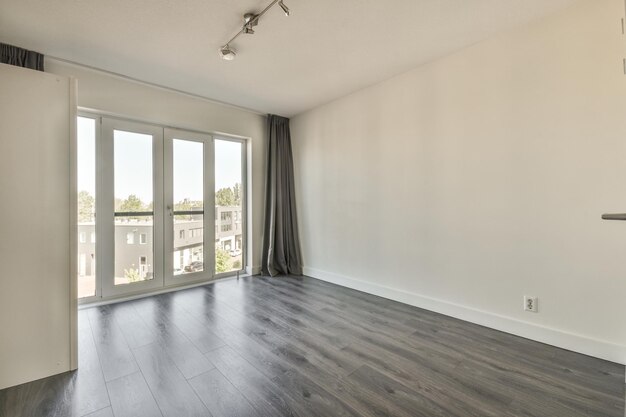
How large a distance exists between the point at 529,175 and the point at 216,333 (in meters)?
3.01

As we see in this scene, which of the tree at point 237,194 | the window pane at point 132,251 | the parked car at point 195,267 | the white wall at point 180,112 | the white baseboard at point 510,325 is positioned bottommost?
the white baseboard at point 510,325

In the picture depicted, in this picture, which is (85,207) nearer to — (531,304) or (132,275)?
(132,275)

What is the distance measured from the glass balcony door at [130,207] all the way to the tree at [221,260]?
2.57ft

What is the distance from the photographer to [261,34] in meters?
2.43

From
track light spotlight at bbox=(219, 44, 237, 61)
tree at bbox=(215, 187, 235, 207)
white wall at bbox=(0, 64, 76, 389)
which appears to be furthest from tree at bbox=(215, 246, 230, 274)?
track light spotlight at bbox=(219, 44, 237, 61)

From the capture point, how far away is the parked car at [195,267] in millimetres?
3930

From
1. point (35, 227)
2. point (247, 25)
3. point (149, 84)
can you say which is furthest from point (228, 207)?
point (247, 25)

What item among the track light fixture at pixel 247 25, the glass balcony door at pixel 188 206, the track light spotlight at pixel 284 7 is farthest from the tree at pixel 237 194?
the track light spotlight at pixel 284 7

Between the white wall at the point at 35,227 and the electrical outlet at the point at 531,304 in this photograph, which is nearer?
the white wall at the point at 35,227

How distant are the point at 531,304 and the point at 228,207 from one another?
3.83m

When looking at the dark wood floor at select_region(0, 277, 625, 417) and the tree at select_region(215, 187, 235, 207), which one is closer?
the dark wood floor at select_region(0, 277, 625, 417)

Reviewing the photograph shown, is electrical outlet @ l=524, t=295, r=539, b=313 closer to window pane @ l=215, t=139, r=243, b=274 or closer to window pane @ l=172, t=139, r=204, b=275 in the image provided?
window pane @ l=215, t=139, r=243, b=274

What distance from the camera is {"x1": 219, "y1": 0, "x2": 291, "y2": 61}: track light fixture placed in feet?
6.59

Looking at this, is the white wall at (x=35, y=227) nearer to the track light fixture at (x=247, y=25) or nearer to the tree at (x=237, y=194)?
the track light fixture at (x=247, y=25)
